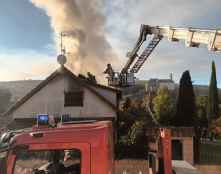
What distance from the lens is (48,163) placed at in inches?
222

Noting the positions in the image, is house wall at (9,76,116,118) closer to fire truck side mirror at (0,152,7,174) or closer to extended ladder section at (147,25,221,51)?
extended ladder section at (147,25,221,51)

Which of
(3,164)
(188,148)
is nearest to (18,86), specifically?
(188,148)

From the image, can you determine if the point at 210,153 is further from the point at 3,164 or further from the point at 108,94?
the point at 3,164

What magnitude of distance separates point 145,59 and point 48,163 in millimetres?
29495

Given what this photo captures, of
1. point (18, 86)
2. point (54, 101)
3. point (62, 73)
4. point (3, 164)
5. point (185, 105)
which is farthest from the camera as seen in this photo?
point (18, 86)

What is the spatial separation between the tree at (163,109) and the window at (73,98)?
8.17 m

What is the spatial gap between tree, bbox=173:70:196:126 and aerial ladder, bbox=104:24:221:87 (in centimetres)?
417

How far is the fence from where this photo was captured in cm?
2908

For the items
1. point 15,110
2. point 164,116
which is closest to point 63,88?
point 15,110

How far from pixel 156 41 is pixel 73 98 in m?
7.35

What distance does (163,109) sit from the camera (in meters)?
41.2

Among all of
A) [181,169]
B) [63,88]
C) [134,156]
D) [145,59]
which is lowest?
[134,156]

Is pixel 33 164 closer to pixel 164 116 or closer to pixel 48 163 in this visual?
pixel 48 163

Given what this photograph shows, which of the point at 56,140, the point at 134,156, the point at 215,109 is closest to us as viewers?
the point at 56,140
